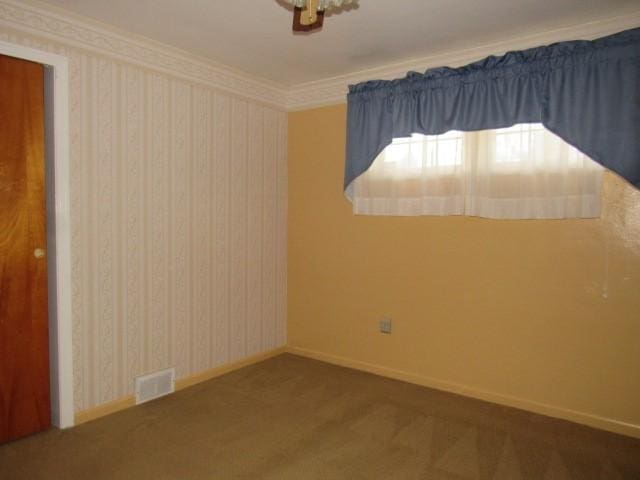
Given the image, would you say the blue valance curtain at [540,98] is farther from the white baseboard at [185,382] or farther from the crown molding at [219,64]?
the white baseboard at [185,382]

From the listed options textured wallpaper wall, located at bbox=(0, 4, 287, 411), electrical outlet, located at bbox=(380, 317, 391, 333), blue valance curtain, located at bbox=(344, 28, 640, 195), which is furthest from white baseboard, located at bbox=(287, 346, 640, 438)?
blue valance curtain, located at bbox=(344, 28, 640, 195)

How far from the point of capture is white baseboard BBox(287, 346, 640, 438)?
2.59m

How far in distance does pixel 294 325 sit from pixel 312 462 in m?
1.85

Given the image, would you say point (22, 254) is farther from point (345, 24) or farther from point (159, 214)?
point (345, 24)

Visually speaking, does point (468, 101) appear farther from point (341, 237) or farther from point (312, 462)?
point (312, 462)

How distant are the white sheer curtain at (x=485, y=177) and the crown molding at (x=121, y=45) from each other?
130cm

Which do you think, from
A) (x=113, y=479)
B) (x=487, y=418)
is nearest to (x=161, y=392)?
(x=113, y=479)

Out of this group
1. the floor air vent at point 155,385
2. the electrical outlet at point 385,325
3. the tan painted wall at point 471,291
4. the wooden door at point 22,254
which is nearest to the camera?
the wooden door at point 22,254

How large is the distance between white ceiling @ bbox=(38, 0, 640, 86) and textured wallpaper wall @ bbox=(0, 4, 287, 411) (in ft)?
0.99

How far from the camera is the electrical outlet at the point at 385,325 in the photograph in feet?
11.3

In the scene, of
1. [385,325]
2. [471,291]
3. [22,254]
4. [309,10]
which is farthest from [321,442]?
[309,10]

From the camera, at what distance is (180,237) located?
315cm

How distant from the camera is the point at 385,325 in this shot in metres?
3.46

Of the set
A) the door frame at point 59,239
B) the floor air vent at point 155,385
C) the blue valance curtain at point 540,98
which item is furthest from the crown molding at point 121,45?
the floor air vent at point 155,385
